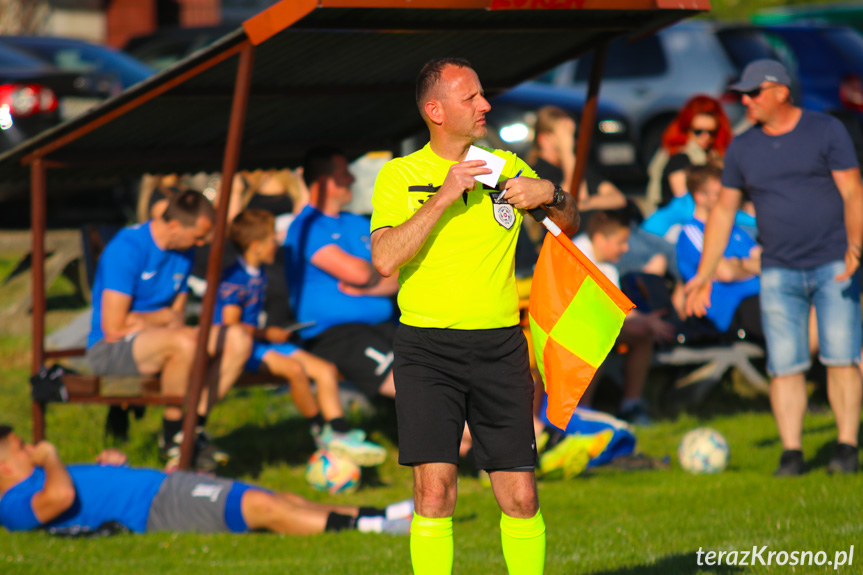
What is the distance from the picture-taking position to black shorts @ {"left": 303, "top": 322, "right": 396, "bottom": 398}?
283 inches

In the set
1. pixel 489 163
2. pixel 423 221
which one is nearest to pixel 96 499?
pixel 423 221

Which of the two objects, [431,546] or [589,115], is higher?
[589,115]

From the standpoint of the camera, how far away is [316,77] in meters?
7.02

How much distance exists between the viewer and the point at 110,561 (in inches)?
215

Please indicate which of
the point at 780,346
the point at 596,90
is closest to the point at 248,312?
the point at 596,90

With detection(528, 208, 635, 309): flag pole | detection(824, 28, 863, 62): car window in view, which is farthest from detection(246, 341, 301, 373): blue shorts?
detection(824, 28, 863, 62): car window

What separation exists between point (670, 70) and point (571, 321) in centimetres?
1174

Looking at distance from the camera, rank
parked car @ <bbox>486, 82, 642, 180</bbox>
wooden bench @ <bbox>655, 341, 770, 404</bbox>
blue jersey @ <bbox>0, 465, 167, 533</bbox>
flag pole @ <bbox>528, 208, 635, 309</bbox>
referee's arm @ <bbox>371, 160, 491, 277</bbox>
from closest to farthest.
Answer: referee's arm @ <bbox>371, 160, 491, 277</bbox> → flag pole @ <bbox>528, 208, 635, 309</bbox> → blue jersey @ <bbox>0, 465, 167, 533</bbox> → wooden bench @ <bbox>655, 341, 770, 404</bbox> → parked car @ <bbox>486, 82, 642, 180</bbox>

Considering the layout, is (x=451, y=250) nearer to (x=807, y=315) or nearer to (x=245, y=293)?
(x=807, y=315)

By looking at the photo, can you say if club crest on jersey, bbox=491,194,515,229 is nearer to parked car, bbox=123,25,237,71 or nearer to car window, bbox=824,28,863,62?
car window, bbox=824,28,863,62

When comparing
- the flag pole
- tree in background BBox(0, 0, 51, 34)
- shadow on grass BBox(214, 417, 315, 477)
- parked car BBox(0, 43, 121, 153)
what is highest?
tree in background BBox(0, 0, 51, 34)

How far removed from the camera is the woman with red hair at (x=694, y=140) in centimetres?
975

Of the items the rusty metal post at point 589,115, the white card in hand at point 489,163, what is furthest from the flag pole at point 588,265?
the rusty metal post at point 589,115

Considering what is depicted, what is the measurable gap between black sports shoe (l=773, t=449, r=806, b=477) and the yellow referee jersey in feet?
10.7
